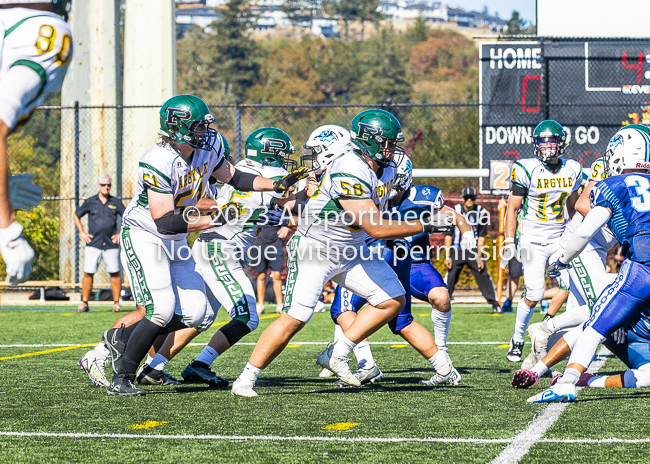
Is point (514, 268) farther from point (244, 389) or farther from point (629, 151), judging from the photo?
point (244, 389)

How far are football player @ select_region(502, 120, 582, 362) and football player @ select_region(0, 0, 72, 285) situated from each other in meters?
5.39

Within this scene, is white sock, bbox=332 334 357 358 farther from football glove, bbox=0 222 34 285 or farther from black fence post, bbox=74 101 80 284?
black fence post, bbox=74 101 80 284

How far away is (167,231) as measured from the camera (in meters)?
5.56

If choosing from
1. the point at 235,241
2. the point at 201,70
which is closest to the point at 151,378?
the point at 235,241

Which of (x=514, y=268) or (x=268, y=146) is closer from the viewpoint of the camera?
(x=268, y=146)

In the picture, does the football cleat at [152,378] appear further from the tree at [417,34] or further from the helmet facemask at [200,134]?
the tree at [417,34]

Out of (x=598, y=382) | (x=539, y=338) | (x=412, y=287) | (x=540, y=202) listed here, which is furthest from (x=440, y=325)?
(x=540, y=202)

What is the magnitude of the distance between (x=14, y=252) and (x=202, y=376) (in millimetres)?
3457

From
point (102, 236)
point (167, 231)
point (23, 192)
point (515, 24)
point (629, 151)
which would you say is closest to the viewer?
point (23, 192)

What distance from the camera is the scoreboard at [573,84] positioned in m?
14.7

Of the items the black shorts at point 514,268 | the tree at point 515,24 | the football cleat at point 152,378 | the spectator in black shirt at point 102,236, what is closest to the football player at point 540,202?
the football cleat at point 152,378

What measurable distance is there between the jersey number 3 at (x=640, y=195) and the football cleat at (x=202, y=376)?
3.00 m

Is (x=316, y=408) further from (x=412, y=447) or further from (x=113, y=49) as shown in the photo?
(x=113, y=49)

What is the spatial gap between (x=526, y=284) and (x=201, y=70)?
87.2m
